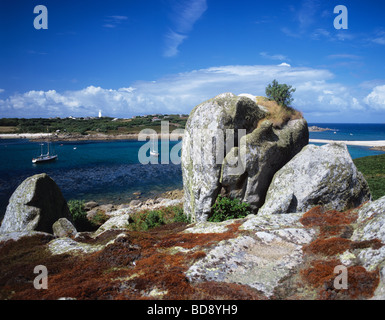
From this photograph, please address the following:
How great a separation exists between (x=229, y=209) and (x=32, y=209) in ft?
45.0

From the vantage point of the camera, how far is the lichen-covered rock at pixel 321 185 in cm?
1602

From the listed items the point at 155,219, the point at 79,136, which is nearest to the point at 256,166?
the point at 155,219

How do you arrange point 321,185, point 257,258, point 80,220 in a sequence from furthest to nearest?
point 80,220
point 321,185
point 257,258

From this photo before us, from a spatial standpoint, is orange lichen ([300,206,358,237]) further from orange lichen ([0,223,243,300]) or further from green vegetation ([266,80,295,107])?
green vegetation ([266,80,295,107])

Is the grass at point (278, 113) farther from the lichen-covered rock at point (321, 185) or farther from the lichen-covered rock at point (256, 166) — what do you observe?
the lichen-covered rock at point (321, 185)

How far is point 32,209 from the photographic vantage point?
17.5 metres

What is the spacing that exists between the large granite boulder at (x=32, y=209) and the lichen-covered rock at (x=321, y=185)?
1520 centimetres

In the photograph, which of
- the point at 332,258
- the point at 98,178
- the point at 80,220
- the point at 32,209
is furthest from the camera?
the point at 98,178

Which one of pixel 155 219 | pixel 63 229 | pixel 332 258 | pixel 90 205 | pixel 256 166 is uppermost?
pixel 256 166

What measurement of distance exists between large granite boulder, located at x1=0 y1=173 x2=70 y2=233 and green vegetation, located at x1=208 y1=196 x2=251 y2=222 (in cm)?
1173

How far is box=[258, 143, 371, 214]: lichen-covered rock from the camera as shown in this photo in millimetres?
16016

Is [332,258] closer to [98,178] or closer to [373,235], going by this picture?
[373,235]

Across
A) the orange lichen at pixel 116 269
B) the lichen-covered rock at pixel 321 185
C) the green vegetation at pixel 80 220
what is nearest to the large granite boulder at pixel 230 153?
the lichen-covered rock at pixel 321 185
